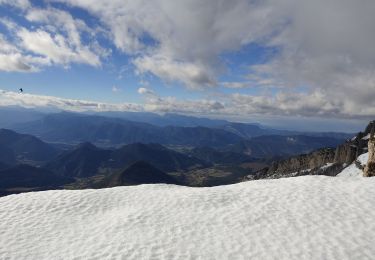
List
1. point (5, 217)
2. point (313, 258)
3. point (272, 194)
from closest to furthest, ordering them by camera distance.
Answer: point (313, 258) < point (5, 217) < point (272, 194)

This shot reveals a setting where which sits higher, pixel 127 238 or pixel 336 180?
pixel 336 180

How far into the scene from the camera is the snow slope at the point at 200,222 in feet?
52.1

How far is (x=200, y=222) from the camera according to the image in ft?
63.9

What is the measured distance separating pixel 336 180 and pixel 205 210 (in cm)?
1125

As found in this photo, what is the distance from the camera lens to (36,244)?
1739 centimetres

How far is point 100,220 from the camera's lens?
21.1 meters

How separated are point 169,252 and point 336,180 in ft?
52.4

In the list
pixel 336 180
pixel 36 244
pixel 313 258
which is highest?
pixel 336 180

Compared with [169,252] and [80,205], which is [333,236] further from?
[80,205]

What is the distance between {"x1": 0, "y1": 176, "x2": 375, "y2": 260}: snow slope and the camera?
15891mm

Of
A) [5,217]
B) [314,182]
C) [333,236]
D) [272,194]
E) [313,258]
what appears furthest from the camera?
[314,182]

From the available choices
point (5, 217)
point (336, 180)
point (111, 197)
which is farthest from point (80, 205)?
point (336, 180)

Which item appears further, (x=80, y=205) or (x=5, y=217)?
(x=80, y=205)

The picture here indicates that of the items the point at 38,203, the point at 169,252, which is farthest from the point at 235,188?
the point at 38,203
